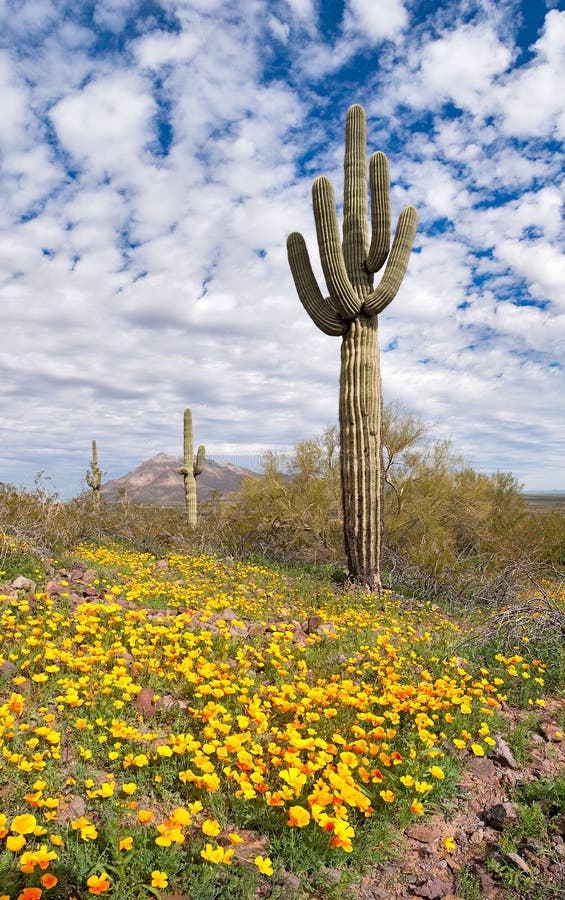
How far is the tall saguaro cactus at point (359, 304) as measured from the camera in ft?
30.2

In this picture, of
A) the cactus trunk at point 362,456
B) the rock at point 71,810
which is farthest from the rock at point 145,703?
the cactus trunk at point 362,456

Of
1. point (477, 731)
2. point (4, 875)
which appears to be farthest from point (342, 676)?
point (4, 875)

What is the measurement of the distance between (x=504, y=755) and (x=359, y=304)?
764 cm

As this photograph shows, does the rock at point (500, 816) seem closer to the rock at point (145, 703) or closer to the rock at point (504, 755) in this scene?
the rock at point (504, 755)

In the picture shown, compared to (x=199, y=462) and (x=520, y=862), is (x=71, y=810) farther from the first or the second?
(x=199, y=462)

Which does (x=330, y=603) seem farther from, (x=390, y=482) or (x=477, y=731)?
(x=390, y=482)

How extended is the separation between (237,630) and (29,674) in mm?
1722

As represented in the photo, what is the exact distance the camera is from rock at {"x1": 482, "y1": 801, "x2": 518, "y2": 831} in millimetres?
2705

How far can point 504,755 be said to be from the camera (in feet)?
10.6

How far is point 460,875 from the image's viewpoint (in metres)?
2.39

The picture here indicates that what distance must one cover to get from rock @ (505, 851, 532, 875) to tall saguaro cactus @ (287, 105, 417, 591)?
6.56 meters

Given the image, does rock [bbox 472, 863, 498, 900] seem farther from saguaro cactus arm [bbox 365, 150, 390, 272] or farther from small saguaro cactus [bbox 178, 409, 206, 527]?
small saguaro cactus [bbox 178, 409, 206, 527]

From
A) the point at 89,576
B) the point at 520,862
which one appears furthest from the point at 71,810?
the point at 89,576

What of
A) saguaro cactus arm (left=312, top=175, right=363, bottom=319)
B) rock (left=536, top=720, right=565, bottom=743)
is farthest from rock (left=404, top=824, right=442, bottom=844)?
saguaro cactus arm (left=312, top=175, right=363, bottom=319)
